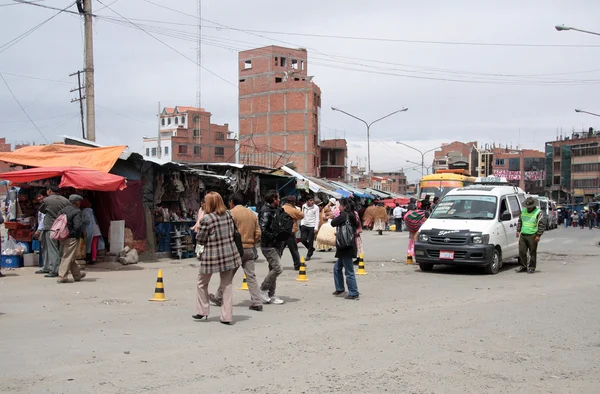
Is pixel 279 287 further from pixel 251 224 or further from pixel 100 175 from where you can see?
pixel 100 175

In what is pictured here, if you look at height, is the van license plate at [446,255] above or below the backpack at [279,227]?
below

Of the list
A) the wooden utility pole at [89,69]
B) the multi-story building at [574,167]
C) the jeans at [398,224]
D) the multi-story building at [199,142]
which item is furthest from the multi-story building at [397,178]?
the wooden utility pole at [89,69]

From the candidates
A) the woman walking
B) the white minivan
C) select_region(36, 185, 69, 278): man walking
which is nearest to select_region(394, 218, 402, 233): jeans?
the white minivan

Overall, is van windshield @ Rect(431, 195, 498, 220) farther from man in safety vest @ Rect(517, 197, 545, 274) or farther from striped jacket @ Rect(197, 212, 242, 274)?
striped jacket @ Rect(197, 212, 242, 274)

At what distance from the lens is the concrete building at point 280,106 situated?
236ft

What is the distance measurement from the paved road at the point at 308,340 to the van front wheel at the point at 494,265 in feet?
5.93

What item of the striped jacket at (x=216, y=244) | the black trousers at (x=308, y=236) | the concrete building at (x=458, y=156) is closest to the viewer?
the striped jacket at (x=216, y=244)

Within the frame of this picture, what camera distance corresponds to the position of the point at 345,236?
10.3 m

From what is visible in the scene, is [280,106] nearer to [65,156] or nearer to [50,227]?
[65,156]

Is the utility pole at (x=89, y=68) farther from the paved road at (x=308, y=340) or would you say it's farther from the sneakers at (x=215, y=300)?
the sneakers at (x=215, y=300)

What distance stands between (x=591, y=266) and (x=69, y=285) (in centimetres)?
1335

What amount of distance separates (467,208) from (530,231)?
1.68m

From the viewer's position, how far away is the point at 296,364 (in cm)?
617

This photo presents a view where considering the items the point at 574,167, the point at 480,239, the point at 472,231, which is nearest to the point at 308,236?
the point at 472,231
